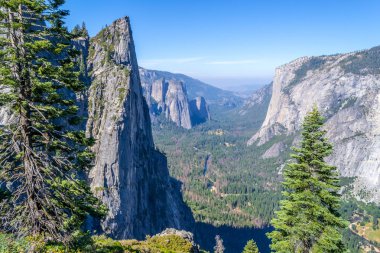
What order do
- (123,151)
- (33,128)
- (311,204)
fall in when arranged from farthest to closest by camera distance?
(123,151)
(311,204)
(33,128)

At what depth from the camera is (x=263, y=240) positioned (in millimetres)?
172500

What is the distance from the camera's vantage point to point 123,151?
9594 centimetres

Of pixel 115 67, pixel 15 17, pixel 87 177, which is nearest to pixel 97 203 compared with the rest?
pixel 15 17

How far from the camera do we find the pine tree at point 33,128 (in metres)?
18.2

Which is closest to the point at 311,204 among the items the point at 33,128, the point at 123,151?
the point at 33,128

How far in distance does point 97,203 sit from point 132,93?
273 ft

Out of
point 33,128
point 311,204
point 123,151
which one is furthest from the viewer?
point 123,151

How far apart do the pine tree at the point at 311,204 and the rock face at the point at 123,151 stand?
5384 cm

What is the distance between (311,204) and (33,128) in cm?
2227

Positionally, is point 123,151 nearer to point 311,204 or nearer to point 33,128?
point 311,204

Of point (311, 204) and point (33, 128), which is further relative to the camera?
point (311, 204)

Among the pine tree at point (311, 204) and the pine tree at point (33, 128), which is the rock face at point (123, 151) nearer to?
the pine tree at point (311, 204)

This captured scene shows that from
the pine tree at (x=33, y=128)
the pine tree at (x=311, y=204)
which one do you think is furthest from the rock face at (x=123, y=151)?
the pine tree at (x=33, y=128)

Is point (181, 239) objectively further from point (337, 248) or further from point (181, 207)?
point (181, 207)
